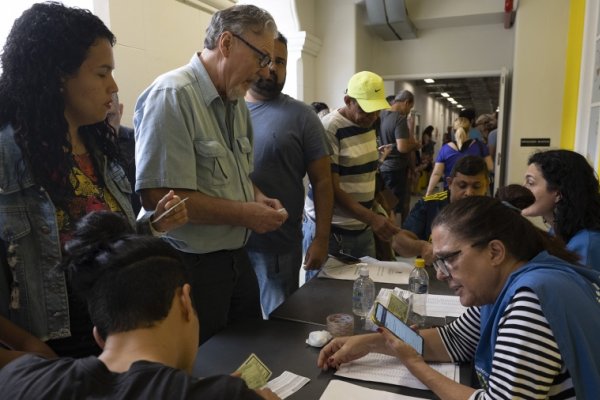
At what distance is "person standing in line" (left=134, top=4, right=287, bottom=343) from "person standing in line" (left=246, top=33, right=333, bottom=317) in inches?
14.2

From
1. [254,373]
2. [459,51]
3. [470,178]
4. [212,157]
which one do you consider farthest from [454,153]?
[254,373]

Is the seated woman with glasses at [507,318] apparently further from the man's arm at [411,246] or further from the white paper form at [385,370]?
the man's arm at [411,246]

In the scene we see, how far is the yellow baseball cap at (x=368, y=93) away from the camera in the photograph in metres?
2.33

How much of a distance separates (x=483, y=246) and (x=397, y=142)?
3.62m

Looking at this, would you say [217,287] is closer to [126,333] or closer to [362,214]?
[126,333]

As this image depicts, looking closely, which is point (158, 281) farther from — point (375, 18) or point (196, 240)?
point (375, 18)

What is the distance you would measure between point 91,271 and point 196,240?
68 centimetres

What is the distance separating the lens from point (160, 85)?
1.43 meters

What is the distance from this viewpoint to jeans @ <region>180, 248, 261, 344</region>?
1.48 metres

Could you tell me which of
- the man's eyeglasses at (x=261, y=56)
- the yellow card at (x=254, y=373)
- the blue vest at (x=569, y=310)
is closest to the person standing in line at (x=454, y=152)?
the man's eyeglasses at (x=261, y=56)

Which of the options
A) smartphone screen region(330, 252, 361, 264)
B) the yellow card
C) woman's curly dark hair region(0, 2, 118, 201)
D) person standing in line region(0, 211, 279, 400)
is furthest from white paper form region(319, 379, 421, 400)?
smartphone screen region(330, 252, 361, 264)

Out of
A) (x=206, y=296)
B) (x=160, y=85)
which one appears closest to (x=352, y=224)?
(x=206, y=296)

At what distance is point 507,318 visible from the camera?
3.16ft

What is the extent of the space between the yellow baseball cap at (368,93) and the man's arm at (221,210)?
3.44ft
